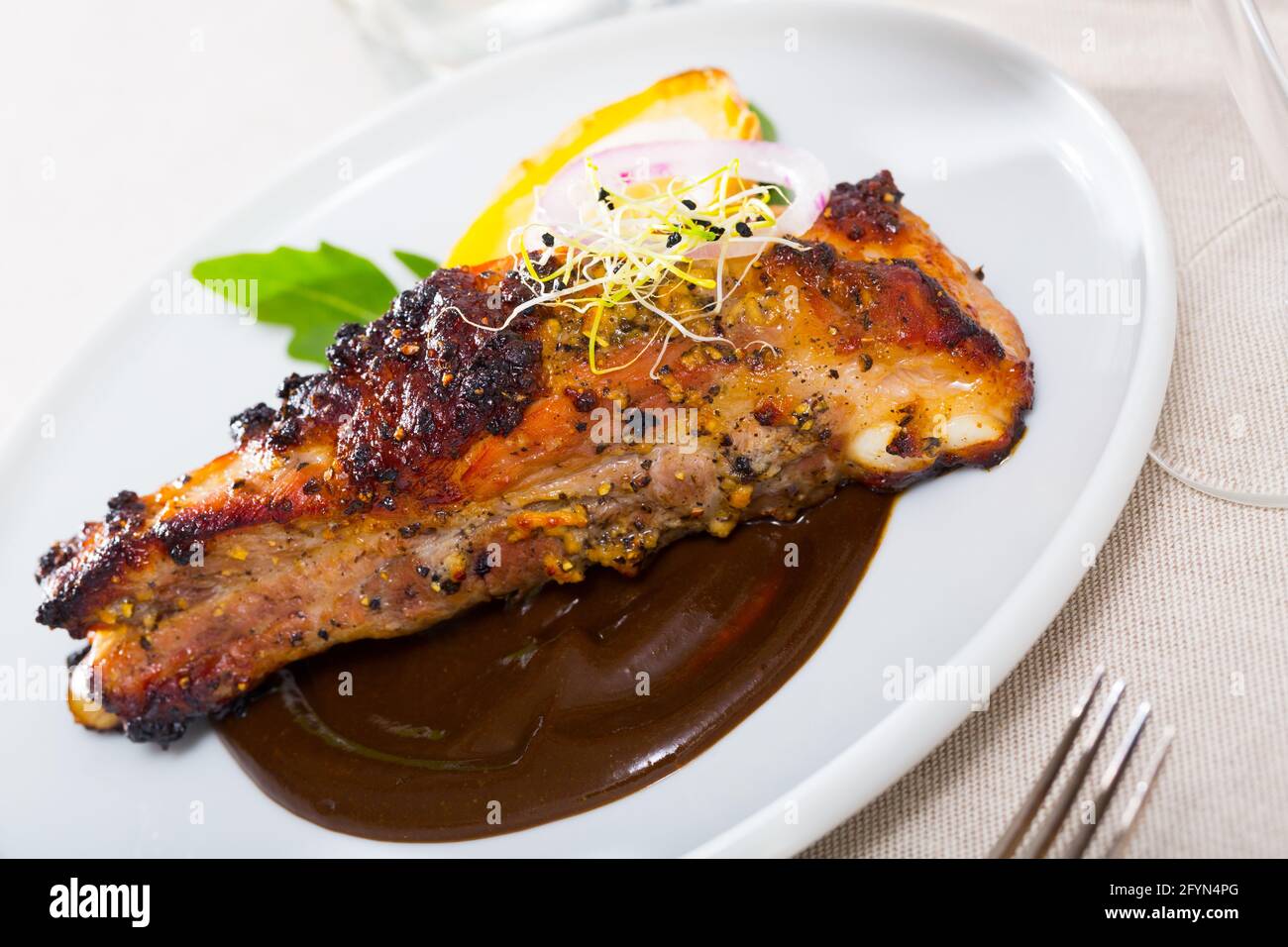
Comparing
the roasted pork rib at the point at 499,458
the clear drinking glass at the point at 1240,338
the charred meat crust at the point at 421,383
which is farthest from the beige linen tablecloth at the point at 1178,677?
the charred meat crust at the point at 421,383

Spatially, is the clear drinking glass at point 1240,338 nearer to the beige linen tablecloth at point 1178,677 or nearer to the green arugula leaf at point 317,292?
the beige linen tablecloth at point 1178,677

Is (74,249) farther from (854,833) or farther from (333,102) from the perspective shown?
(854,833)

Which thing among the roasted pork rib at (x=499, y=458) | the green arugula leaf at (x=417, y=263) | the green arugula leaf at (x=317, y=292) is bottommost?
the roasted pork rib at (x=499, y=458)

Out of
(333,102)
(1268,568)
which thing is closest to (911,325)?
(1268,568)

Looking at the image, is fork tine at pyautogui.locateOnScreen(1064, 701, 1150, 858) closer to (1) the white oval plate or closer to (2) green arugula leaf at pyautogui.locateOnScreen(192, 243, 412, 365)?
(1) the white oval plate

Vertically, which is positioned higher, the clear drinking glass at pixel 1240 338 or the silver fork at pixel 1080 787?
the clear drinking glass at pixel 1240 338

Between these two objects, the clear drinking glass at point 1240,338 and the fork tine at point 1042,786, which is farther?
the clear drinking glass at point 1240,338

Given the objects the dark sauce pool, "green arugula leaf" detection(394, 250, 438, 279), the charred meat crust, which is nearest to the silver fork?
the dark sauce pool

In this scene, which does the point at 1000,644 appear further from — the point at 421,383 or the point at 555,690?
the point at 421,383
